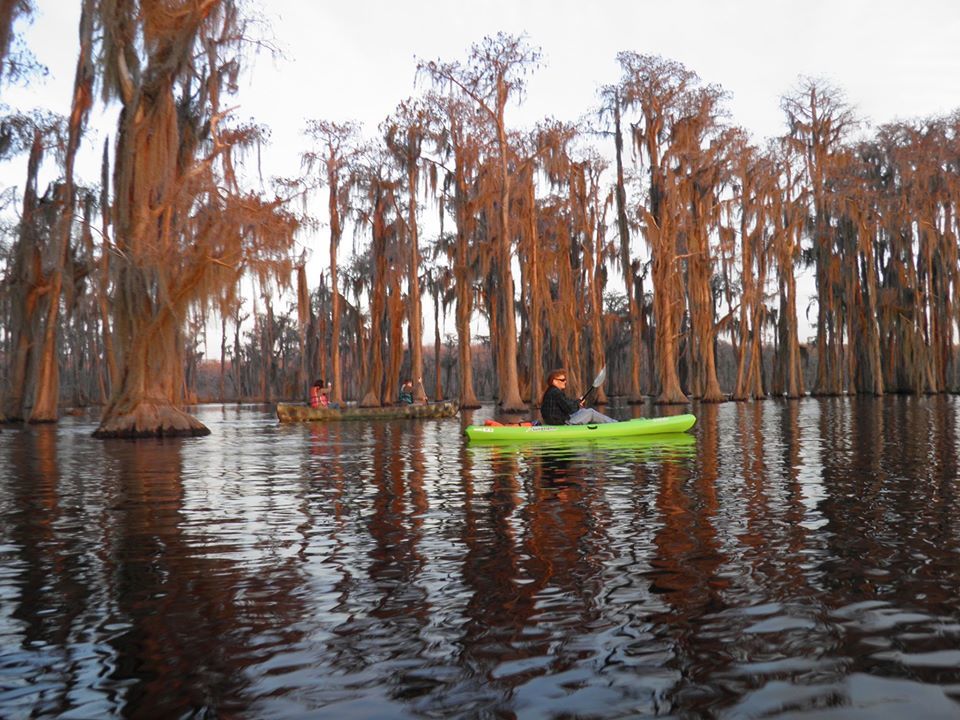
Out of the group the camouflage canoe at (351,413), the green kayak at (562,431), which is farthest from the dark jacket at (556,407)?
the camouflage canoe at (351,413)

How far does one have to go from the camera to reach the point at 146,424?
22109 mm

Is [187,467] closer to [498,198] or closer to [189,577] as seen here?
[189,577]

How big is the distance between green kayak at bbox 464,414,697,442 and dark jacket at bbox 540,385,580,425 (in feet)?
1.27

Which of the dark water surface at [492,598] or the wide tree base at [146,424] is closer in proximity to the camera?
the dark water surface at [492,598]

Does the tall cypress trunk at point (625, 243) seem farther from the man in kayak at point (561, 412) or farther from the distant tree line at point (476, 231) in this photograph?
the man in kayak at point (561, 412)

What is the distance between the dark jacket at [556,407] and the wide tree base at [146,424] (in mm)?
10034

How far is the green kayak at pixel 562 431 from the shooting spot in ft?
53.9

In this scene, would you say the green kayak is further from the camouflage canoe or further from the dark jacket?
the camouflage canoe

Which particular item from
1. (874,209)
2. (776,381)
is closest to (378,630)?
(874,209)

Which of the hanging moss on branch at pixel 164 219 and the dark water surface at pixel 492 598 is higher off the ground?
the hanging moss on branch at pixel 164 219

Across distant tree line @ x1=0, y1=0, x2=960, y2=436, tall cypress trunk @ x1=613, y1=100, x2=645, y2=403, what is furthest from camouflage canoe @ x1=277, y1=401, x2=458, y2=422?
tall cypress trunk @ x1=613, y1=100, x2=645, y2=403

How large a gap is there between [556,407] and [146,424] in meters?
10.7

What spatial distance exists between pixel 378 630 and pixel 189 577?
180 cm

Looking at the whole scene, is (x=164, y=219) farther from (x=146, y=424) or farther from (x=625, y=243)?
(x=625, y=243)
